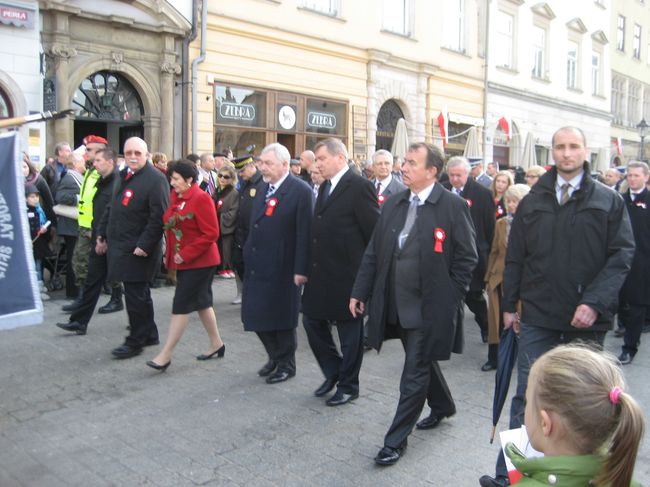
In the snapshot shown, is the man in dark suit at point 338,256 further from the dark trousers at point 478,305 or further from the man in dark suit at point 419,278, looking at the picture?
the dark trousers at point 478,305

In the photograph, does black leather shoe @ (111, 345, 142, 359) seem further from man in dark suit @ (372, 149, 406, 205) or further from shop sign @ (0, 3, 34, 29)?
shop sign @ (0, 3, 34, 29)

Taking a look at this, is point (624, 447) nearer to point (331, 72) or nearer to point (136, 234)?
point (136, 234)

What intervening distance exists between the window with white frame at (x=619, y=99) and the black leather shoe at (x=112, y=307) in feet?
110

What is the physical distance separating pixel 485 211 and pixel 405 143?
34.2 feet

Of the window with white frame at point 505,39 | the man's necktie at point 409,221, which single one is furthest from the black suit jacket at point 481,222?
the window with white frame at point 505,39

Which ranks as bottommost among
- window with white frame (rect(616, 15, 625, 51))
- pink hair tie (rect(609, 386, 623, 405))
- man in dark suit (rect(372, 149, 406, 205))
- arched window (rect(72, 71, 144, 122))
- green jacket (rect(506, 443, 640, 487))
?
green jacket (rect(506, 443, 640, 487))

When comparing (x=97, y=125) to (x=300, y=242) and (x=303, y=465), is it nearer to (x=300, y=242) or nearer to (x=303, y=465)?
(x=300, y=242)

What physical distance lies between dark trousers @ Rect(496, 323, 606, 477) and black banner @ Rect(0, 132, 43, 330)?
9.61 feet

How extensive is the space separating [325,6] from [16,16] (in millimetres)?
8515

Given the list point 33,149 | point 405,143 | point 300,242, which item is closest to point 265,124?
point 405,143

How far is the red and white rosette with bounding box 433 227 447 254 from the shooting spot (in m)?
4.13

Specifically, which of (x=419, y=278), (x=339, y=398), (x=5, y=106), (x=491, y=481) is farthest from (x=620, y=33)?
(x=491, y=481)

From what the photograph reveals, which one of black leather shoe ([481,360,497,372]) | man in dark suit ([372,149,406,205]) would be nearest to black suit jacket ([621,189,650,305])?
black leather shoe ([481,360,497,372])

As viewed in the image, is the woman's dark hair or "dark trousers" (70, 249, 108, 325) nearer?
the woman's dark hair
